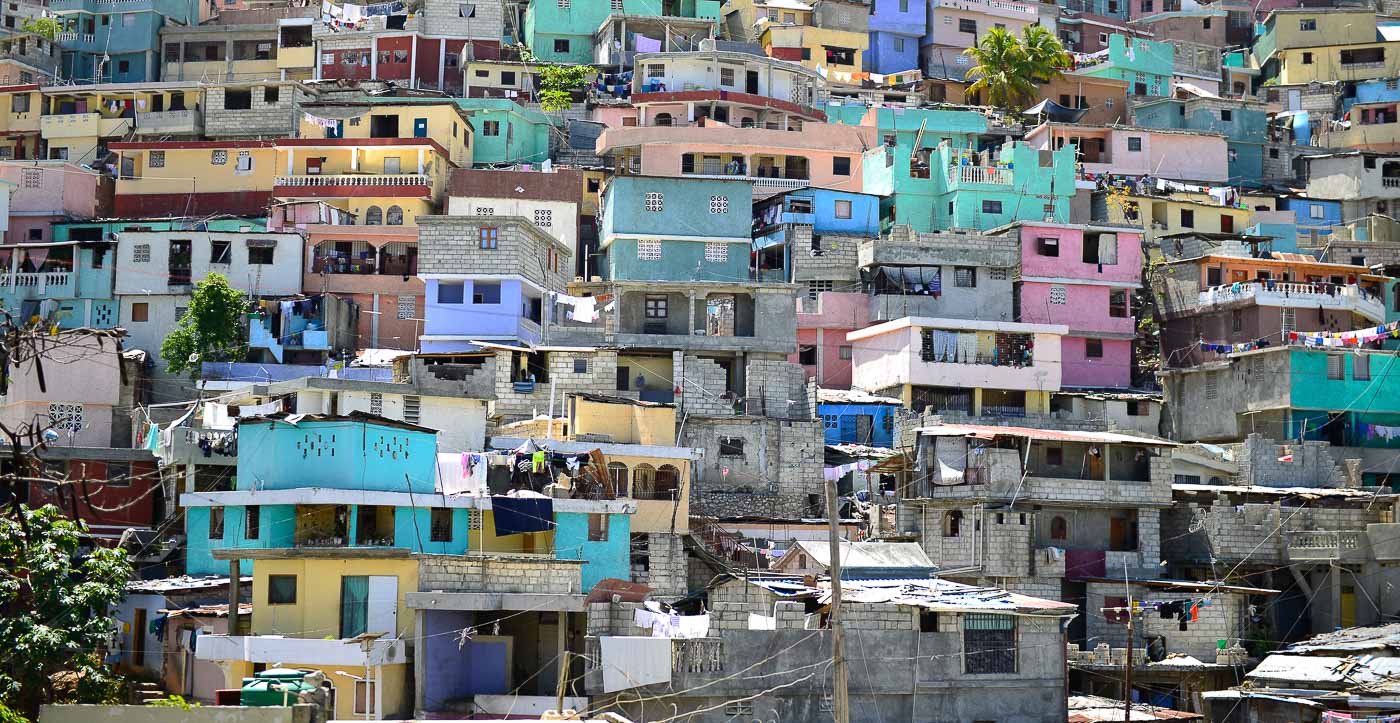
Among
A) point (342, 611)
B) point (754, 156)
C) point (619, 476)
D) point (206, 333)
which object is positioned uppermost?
point (754, 156)

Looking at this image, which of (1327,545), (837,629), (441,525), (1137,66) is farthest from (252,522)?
(1137,66)

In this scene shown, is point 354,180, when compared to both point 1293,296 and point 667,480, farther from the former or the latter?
point 1293,296

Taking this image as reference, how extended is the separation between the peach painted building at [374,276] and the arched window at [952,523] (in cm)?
1833

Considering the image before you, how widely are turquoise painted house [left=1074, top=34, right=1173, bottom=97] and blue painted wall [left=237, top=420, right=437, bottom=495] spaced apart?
4659 cm

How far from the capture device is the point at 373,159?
57.0m

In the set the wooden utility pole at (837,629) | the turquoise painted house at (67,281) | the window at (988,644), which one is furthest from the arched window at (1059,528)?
the turquoise painted house at (67,281)

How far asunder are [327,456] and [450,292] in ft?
53.9

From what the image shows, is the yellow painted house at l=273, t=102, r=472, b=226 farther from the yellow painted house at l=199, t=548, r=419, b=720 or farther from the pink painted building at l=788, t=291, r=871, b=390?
the yellow painted house at l=199, t=548, r=419, b=720

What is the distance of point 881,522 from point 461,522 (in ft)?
40.0

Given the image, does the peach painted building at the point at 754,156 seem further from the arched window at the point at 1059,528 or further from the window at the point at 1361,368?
the arched window at the point at 1059,528

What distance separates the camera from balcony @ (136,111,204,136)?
62.1 meters

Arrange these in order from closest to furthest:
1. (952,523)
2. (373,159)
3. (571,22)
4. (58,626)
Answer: (58,626) < (952,523) < (373,159) < (571,22)

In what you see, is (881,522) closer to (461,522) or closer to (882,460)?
(882,460)

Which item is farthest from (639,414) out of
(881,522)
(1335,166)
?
(1335,166)
